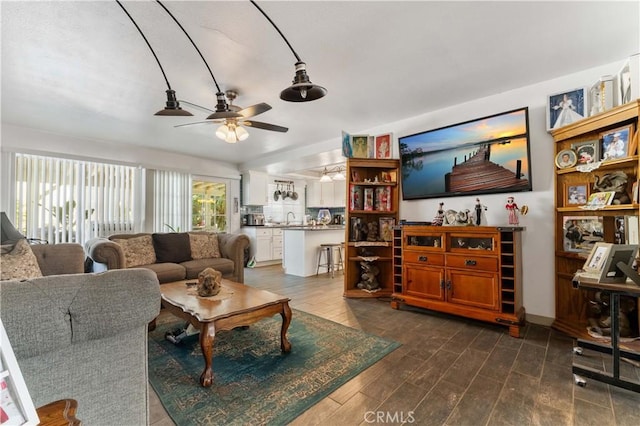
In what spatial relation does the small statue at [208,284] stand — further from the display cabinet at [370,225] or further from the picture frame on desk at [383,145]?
the picture frame on desk at [383,145]

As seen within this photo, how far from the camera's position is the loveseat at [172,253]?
3.23 m

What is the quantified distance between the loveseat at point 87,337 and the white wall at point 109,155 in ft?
15.2

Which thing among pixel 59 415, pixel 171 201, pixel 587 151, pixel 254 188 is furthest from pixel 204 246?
pixel 587 151

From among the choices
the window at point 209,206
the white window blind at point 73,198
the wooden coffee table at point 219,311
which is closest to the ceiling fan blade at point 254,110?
the wooden coffee table at point 219,311

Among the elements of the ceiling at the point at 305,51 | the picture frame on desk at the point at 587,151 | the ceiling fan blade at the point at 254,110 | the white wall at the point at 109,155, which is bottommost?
the picture frame on desk at the point at 587,151

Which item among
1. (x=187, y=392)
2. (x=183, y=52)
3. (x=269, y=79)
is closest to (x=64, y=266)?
(x=187, y=392)

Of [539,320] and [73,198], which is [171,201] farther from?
[539,320]

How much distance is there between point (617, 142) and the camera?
238cm

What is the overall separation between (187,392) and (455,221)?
2.88 metres

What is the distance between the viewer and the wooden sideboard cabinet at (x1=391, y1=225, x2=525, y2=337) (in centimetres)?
274

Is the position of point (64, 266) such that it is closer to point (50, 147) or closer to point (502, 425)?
point (50, 147)

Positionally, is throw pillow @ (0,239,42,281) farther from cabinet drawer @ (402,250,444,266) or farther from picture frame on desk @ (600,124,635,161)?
picture frame on desk @ (600,124,635,161)

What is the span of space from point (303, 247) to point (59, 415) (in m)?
4.67

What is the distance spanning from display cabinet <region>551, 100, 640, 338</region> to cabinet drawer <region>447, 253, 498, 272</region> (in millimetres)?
620
